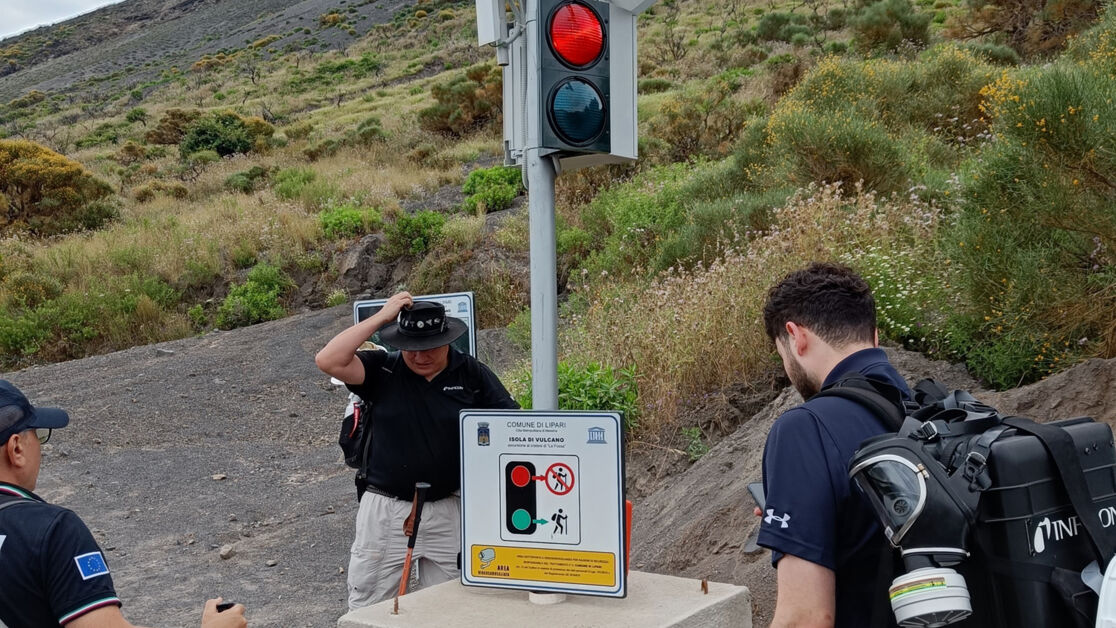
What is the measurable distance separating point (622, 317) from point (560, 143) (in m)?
5.36

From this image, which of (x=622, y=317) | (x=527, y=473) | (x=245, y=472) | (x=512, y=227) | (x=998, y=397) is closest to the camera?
(x=527, y=473)


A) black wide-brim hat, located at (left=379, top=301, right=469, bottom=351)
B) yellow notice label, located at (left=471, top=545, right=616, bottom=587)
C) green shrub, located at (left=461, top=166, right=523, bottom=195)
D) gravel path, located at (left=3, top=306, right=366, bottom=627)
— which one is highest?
green shrub, located at (left=461, top=166, right=523, bottom=195)

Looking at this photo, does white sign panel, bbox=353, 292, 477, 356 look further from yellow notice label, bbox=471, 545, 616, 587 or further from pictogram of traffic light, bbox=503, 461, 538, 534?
yellow notice label, bbox=471, 545, 616, 587

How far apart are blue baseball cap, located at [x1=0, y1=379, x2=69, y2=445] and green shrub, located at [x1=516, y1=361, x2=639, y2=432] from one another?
529 cm

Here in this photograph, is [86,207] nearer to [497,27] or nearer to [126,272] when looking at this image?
[126,272]

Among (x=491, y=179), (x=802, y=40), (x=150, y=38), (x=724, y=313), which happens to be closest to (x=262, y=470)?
(x=724, y=313)

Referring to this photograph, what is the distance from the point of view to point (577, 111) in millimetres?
4512

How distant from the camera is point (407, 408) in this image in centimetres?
464

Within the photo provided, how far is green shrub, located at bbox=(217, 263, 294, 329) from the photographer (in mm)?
17656

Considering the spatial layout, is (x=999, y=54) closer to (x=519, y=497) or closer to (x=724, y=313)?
(x=724, y=313)

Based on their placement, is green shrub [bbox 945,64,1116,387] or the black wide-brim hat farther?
green shrub [bbox 945,64,1116,387]

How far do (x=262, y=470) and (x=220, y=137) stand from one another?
30.7m

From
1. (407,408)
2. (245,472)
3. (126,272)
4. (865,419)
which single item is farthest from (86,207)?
(865,419)

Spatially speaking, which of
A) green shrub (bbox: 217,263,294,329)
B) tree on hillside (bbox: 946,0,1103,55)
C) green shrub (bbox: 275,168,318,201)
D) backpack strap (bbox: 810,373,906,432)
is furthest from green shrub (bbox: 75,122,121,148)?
backpack strap (bbox: 810,373,906,432)
